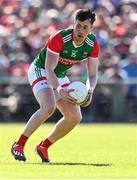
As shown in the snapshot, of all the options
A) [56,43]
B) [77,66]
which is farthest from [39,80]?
[77,66]

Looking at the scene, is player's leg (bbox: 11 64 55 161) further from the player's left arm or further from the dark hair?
the dark hair

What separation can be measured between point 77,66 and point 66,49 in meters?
10.8

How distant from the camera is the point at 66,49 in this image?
10492 mm

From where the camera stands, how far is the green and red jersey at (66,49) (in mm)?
10344

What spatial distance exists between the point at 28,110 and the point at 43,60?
10194 millimetres

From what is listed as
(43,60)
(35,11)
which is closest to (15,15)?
(35,11)

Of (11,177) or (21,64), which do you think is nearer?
(11,177)

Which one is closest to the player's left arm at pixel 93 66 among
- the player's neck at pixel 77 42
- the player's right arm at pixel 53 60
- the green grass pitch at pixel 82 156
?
the player's neck at pixel 77 42

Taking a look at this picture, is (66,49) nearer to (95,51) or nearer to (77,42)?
(77,42)

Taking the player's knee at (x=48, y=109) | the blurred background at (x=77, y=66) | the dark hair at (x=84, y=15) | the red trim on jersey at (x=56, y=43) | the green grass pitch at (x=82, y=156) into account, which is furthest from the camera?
the blurred background at (x=77, y=66)

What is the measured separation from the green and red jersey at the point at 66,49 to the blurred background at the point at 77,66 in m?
9.89

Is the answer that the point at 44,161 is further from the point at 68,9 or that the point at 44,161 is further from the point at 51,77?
the point at 68,9

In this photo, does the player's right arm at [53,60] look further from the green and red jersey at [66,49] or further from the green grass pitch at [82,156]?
the green grass pitch at [82,156]

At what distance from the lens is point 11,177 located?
8508 millimetres
